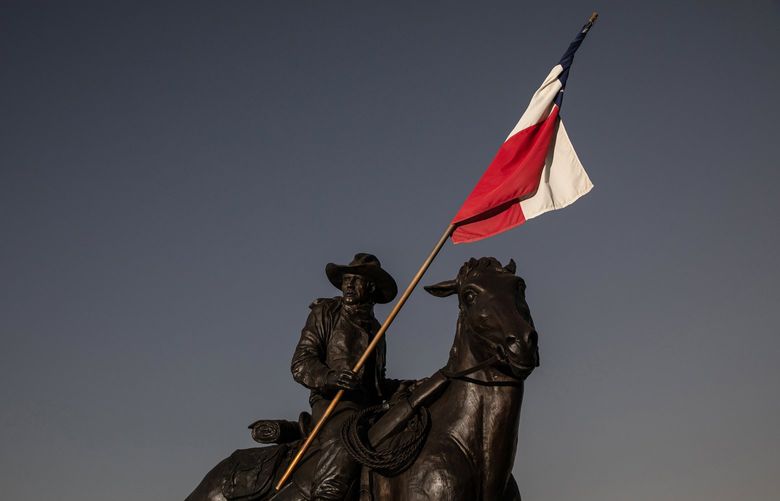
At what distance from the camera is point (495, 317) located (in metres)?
7.05

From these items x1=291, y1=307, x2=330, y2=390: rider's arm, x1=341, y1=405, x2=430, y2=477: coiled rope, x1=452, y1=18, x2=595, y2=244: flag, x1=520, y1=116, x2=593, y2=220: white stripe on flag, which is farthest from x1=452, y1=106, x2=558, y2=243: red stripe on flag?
x1=341, y1=405, x2=430, y2=477: coiled rope

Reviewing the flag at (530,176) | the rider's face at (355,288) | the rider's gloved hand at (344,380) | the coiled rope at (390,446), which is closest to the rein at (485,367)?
the coiled rope at (390,446)

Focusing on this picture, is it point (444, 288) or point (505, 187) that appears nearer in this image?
point (444, 288)

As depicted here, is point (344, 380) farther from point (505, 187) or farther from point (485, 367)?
point (505, 187)

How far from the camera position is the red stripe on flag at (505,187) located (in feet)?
31.0

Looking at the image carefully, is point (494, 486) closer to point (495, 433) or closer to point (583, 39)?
point (495, 433)

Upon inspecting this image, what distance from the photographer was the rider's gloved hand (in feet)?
26.9

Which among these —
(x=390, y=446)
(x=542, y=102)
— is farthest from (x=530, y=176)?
(x=390, y=446)

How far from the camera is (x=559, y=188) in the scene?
973 centimetres

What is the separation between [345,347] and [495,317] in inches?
101

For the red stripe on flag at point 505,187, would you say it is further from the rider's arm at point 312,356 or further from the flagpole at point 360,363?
the rider's arm at point 312,356

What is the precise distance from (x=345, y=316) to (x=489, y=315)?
2.61 metres

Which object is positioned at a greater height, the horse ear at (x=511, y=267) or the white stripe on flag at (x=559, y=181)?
the white stripe on flag at (x=559, y=181)

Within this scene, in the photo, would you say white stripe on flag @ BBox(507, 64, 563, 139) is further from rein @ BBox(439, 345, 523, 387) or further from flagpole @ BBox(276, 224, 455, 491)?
rein @ BBox(439, 345, 523, 387)
